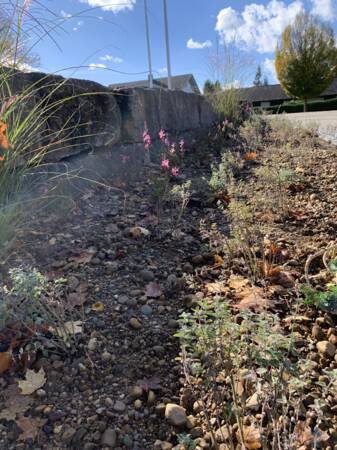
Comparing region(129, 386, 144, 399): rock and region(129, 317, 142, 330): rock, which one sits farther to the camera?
region(129, 317, 142, 330): rock

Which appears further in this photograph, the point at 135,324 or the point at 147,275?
the point at 147,275

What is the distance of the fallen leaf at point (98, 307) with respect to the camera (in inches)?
61.2

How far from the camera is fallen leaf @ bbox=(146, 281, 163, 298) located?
1.68m

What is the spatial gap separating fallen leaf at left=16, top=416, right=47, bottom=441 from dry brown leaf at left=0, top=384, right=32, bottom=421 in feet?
0.10

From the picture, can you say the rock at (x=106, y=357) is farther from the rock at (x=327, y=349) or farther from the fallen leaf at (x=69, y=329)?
the rock at (x=327, y=349)

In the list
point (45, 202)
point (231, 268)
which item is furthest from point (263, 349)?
point (45, 202)

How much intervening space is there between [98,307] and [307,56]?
1017 inches

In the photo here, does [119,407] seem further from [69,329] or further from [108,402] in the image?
[69,329]

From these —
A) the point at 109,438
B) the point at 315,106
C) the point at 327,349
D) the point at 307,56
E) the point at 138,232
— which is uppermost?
the point at 307,56

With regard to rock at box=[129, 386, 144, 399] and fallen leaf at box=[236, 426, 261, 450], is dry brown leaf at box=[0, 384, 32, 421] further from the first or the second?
fallen leaf at box=[236, 426, 261, 450]

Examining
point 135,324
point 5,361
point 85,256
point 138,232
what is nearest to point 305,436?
point 135,324

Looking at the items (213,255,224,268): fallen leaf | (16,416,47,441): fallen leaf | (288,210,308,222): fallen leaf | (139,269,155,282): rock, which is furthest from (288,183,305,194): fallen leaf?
(16,416,47,441): fallen leaf

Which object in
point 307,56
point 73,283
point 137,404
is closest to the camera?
point 137,404

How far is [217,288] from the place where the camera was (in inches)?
66.0
